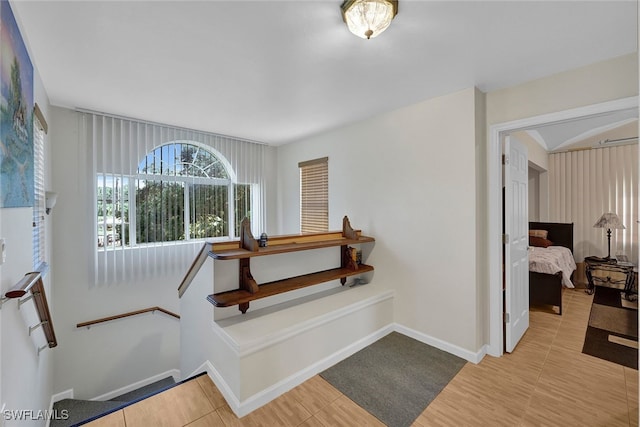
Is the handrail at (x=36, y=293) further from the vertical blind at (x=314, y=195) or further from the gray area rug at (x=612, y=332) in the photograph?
the gray area rug at (x=612, y=332)

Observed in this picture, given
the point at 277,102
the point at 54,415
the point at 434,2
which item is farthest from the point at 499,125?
the point at 54,415

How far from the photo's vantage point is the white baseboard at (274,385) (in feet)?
6.16

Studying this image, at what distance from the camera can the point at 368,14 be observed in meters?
1.42

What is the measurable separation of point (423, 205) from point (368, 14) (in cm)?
182

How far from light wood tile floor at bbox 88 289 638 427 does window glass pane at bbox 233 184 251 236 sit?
2480mm

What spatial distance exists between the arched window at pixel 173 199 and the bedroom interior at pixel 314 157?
0.04 m

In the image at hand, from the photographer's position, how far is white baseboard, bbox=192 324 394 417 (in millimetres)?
1878

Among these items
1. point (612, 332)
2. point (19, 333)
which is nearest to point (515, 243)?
point (612, 332)

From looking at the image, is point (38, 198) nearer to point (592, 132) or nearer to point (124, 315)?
point (124, 315)

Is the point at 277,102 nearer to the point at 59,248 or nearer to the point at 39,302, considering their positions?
the point at 39,302

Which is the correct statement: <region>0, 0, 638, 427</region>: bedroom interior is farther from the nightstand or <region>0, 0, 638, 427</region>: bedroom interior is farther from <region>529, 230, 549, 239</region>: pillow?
<region>529, 230, 549, 239</region>: pillow

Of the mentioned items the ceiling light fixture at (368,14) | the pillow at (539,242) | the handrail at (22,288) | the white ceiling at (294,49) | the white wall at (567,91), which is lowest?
the pillow at (539,242)

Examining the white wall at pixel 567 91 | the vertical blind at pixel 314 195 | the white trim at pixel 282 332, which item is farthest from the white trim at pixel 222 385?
the white wall at pixel 567 91

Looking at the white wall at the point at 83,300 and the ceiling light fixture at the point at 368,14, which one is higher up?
the ceiling light fixture at the point at 368,14
